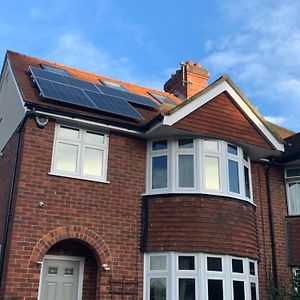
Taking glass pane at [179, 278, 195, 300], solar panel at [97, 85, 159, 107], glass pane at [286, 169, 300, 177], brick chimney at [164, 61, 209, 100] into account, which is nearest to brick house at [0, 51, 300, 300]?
glass pane at [179, 278, 195, 300]

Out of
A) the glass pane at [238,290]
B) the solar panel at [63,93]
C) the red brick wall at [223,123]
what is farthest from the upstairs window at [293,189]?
the solar panel at [63,93]

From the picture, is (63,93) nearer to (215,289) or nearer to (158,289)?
(158,289)

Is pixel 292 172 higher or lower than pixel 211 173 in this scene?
higher

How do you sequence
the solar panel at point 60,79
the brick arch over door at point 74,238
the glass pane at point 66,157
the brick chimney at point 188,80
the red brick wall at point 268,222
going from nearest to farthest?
1. the brick arch over door at point 74,238
2. the glass pane at point 66,157
3. the solar panel at point 60,79
4. the red brick wall at point 268,222
5. the brick chimney at point 188,80

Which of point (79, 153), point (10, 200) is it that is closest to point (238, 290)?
point (79, 153)

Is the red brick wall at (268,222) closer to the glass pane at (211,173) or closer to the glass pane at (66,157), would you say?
the glass pane at (211,173)

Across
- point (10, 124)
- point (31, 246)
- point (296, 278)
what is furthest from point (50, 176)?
point (296, 278)

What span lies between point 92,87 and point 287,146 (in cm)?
647

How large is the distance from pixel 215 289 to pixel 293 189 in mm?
5137

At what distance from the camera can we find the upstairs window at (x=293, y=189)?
573 inches

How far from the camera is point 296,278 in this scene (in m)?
12.4

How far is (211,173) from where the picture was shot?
12.5m

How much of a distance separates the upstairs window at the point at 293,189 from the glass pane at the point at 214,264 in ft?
13.1

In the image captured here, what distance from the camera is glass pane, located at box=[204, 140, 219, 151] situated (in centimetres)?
1269
